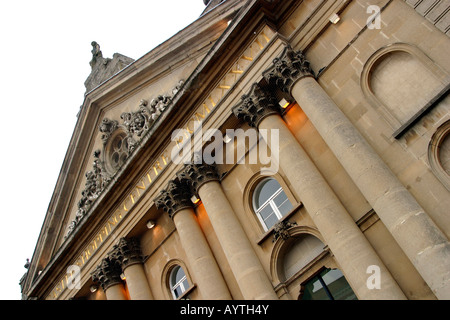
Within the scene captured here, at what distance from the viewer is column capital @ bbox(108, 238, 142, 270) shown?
17922 mm

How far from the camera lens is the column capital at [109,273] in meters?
18.5

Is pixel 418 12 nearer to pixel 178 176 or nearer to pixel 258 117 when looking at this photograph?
pixel 258 117

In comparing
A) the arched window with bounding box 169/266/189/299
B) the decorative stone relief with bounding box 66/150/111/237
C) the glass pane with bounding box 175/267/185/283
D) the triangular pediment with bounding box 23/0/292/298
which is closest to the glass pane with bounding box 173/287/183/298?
the arched window with bounding box 169/266/189/299

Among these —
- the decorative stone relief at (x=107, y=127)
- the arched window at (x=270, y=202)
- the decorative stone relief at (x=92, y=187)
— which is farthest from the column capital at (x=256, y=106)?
the decorative stone relief at (x=92, y=187)

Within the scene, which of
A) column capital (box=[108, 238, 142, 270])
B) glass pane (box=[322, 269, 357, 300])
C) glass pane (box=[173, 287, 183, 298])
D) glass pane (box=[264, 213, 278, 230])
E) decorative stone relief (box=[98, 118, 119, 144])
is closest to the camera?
glass pane (box=[322, 269, 357, 300])

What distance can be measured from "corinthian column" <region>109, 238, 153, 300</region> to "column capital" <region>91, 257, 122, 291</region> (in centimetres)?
42

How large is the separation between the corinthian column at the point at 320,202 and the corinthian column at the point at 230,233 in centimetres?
260

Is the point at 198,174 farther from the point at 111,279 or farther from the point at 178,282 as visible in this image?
the point at 111,279

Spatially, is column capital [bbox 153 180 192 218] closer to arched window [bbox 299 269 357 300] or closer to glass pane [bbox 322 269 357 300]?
arched window [bbox 299 269 357 300]

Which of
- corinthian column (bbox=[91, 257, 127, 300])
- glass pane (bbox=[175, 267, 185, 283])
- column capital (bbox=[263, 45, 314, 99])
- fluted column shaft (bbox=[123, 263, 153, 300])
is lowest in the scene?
glass pane (bbox=[175, 267, 185, 283])

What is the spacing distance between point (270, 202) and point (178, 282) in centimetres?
570

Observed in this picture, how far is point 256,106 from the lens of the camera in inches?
557

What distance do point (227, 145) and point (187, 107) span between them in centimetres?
243

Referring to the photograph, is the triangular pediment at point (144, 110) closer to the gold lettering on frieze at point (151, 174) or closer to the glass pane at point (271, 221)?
the gold lettering on frieze at point (151, 174)
